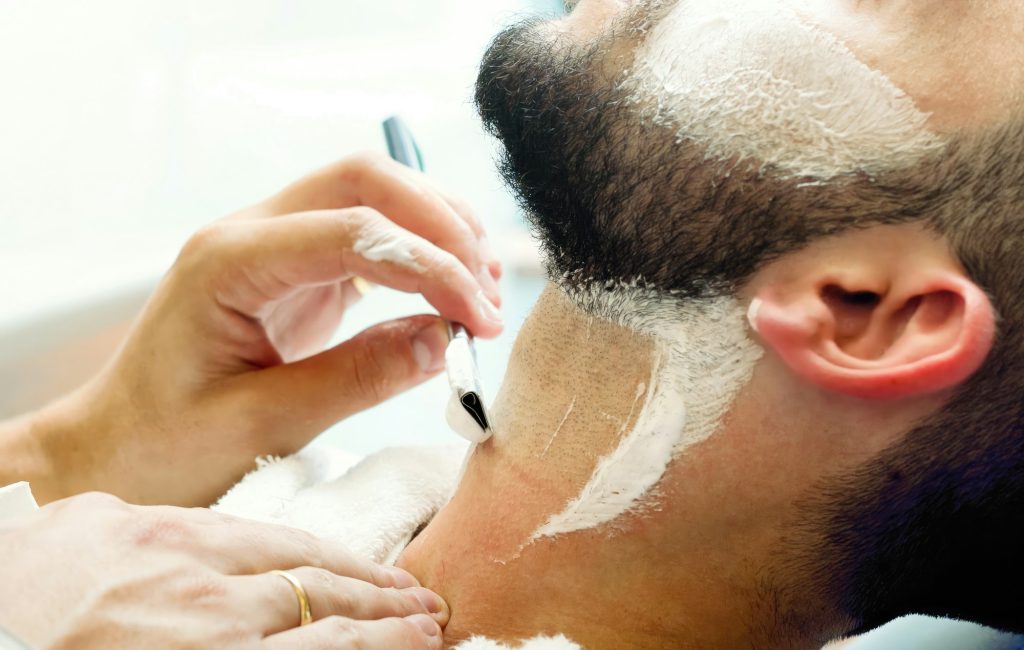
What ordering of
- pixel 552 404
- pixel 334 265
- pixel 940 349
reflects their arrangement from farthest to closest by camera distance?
pixel 334 265 → pixel 552 404 → pixel 940 349

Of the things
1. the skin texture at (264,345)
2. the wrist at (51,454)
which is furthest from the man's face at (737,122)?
the wrist at (51,454)

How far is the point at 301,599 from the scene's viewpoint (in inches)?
26.1

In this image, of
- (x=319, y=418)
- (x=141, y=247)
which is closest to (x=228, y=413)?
(x=319, y=418)

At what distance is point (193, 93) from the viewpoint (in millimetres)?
1658

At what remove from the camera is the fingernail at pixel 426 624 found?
74 cm

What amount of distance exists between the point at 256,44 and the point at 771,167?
128 cm

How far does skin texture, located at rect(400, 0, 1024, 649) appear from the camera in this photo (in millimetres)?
657

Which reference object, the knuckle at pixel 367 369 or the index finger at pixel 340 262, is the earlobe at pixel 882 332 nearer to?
the index finger at pixel 340 262

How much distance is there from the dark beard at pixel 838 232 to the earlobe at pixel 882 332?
0.08ft

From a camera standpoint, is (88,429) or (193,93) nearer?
(88,429)

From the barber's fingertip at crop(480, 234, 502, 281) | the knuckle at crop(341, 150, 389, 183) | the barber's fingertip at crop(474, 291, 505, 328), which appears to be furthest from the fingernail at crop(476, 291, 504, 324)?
the knuckle at crop(341, 150, 389, 183)

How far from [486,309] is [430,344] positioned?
0.09m

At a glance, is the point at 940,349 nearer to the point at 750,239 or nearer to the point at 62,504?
the point at 750,239

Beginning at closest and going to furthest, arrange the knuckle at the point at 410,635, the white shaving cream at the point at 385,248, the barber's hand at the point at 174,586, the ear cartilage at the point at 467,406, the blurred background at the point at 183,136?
the barber's hand at the point at 174,586, the knuckle at the point at 410,635, the ear cartilage at the point at 467,406, the white shaving cream at the point at 385,248, the blurred background at the point at 183,136
